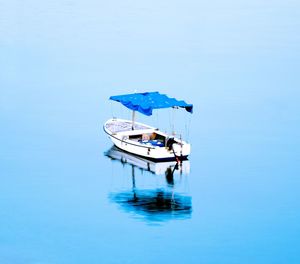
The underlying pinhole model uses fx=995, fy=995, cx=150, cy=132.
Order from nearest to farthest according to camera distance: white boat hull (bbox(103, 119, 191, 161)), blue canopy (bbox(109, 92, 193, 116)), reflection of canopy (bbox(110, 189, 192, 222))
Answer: reflection of canopy (bbox(110, 189, 192, 222))
white boat hull (bbox(103, 119, 191, 161))
blue canopy (bbox(109, 92, 193, 116))

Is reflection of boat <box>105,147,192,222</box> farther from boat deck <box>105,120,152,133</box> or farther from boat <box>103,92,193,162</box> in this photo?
boat deck <box>105,120,152,133</box>

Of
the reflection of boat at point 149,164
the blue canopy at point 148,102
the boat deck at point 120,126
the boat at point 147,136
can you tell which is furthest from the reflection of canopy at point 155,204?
the boat deck at point 120,126

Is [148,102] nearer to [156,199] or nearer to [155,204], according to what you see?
[156,199]

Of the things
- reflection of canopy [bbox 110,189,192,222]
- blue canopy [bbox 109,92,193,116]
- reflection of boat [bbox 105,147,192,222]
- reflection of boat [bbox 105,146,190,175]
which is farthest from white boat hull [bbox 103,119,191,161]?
reflection of canopy [bbox 110,189,192,222]

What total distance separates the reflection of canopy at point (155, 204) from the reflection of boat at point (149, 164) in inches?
121

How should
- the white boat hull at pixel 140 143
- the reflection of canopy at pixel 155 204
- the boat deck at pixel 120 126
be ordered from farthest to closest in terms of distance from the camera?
the boat deck at pixel 120 126
the white boat hull at pixel 140 143
the reflection of canopy at pixel 155 204

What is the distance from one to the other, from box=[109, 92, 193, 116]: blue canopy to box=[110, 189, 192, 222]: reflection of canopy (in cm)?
613

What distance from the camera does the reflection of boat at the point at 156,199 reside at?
4422cm

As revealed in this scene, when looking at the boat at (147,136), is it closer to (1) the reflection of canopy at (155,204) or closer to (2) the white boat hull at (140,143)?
(2) the white boat hull at (140,143)

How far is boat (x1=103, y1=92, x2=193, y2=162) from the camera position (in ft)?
166

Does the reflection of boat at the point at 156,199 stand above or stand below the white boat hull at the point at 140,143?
below
